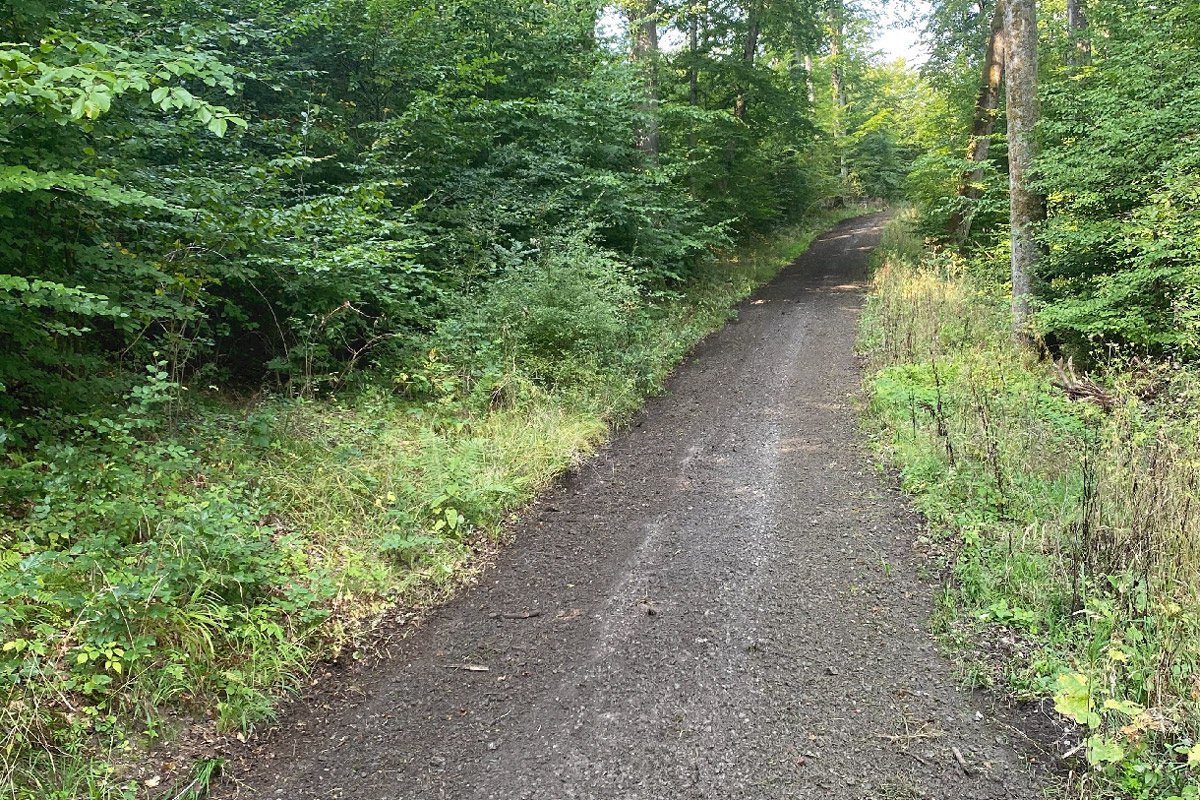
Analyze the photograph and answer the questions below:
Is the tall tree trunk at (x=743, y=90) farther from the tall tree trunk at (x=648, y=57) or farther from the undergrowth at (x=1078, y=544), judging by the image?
the undergrowth at (x=1078, y=544)

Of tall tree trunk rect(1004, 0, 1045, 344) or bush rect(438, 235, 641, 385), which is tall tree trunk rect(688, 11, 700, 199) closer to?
tall tree trunk rect(1004, 0, 1045, 344)

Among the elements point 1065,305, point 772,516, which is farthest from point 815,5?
point 772,516

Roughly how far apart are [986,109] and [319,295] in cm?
1409

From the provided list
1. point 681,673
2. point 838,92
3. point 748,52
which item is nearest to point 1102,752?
point 681,673

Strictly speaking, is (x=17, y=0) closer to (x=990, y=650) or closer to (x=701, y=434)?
(x=701, y=434)

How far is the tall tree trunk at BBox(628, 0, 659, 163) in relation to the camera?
12.9 meters

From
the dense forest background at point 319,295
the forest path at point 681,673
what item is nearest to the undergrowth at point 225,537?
the dense forest background at point 319,295

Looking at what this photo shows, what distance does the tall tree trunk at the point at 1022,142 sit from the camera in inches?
309

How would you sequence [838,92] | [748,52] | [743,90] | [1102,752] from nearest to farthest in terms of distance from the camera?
[1102,752] < [748,52] < [743,90] < [838,92]

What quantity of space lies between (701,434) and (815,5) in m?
15.8

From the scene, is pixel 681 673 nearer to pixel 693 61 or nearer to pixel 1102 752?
pixel 1102 752

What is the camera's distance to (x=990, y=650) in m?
3.33

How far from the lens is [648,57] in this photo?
45.0ft

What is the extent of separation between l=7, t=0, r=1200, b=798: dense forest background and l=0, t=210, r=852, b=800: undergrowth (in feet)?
0.07
